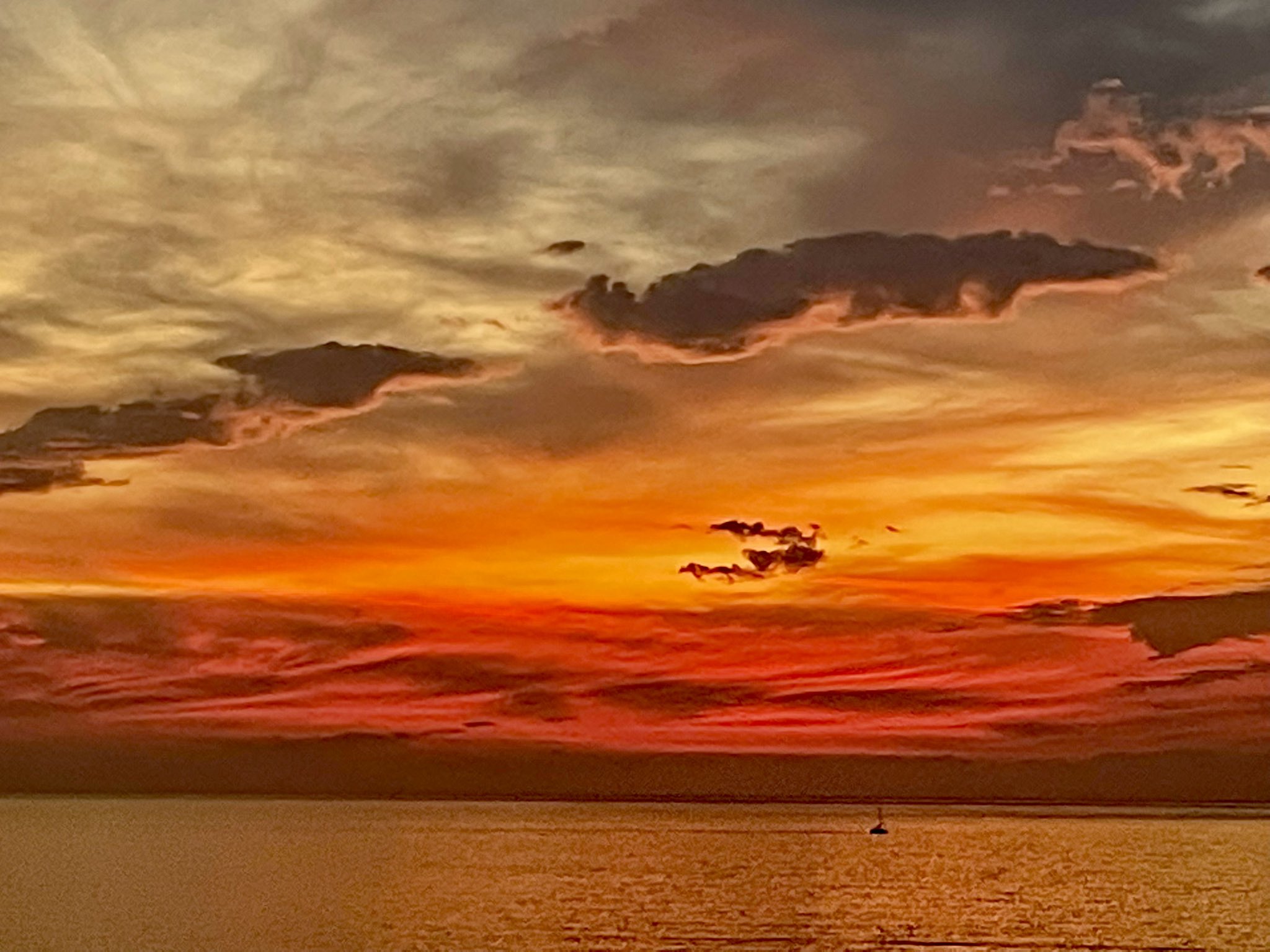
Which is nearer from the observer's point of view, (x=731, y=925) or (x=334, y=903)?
(x=731, y=925)

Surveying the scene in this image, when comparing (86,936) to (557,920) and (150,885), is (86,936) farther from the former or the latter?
(150,885)

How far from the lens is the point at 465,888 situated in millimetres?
188000

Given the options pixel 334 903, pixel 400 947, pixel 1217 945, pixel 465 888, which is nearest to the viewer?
pixel 400 947

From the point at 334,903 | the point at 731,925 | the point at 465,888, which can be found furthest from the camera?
the point at 465,888

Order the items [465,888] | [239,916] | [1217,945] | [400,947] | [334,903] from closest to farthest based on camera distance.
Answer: [400,947]
[1217,945]
[239,916]
[334,903]
[465,888]

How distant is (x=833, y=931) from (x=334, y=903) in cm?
5347

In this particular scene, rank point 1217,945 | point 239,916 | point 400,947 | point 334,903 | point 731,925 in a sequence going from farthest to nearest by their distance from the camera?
1. point 334,903
2. point 239,916
3. point 731,925
4. point 1217,945
5. point 400,947

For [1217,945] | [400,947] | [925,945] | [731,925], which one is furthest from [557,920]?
[1217,945]

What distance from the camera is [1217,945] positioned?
132125 millimetres

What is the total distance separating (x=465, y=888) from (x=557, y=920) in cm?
4659

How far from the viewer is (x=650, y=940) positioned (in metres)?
126

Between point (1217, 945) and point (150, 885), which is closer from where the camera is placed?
point (1217, 945)

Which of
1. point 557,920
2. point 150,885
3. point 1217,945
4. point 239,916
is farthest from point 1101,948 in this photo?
point 150,885

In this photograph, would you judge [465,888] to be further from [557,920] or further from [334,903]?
[557,920]
